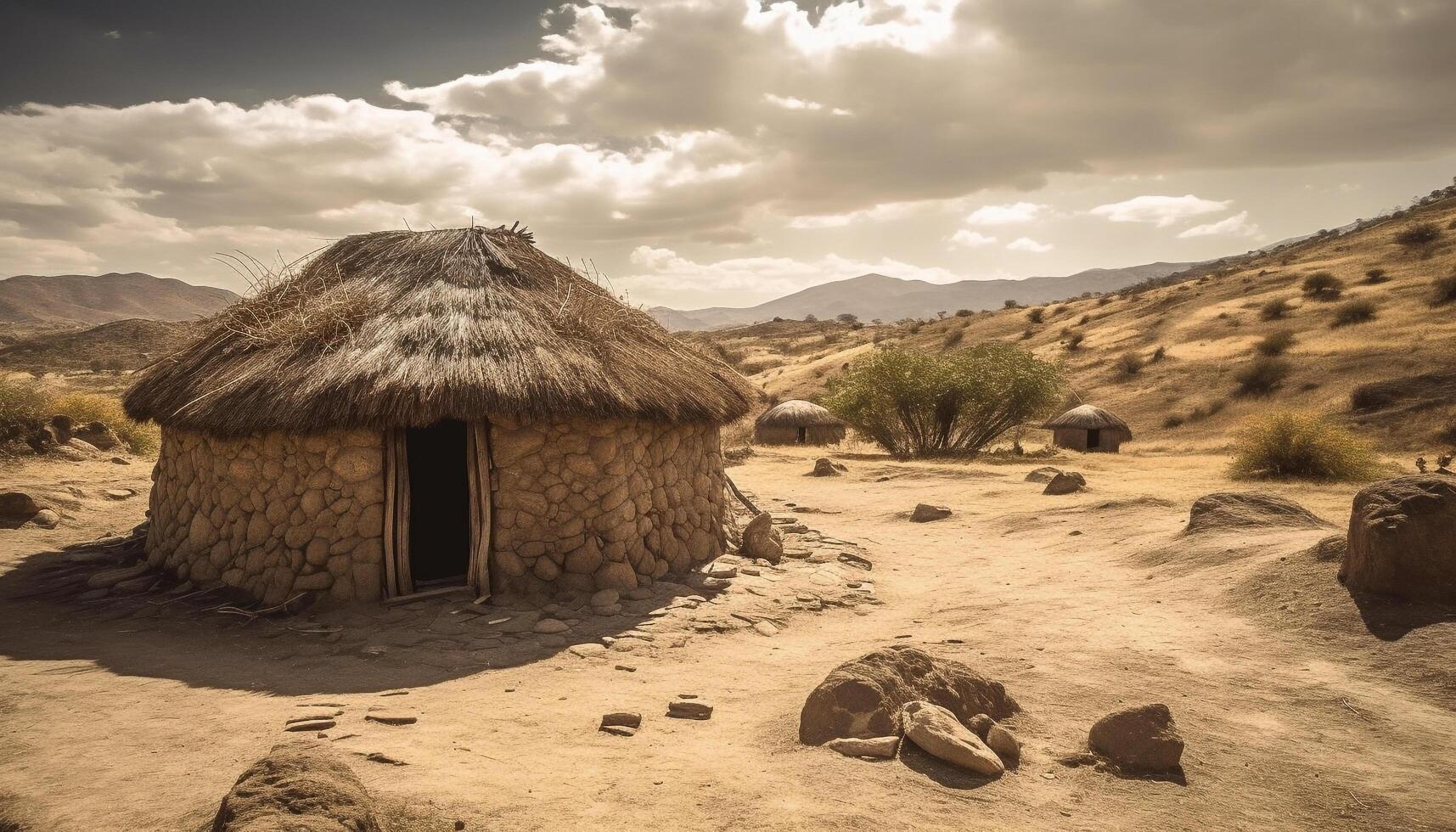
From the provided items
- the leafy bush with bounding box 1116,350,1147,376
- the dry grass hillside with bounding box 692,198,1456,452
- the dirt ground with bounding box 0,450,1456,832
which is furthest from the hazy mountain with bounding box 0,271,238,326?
the dirt ground with bounding box 0,450,1456,832

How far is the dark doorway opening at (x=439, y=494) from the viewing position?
9102 millimetres

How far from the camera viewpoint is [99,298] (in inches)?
4168

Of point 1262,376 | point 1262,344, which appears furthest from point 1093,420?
point 1262,344

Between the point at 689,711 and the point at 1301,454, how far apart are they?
12.7m

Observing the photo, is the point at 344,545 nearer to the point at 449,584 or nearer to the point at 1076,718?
the point at 449,584

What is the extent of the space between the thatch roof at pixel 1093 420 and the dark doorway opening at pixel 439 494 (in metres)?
17.2

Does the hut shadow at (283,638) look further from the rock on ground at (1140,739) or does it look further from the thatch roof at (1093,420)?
the thatch roof at (1093,420)

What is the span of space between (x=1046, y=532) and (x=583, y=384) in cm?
641

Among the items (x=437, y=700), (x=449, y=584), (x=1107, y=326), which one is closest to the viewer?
(x=437, y=700)

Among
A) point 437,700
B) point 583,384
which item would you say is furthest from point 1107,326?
point 437,700

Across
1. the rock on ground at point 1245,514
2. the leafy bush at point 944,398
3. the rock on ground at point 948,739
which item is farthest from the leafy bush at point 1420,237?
the rock on ground at point 948,739

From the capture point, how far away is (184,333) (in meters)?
8.73

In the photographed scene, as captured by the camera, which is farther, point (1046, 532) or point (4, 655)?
point (1046, 532)

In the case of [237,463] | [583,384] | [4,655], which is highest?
[583,384]
